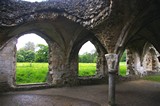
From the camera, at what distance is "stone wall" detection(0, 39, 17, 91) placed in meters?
9.80

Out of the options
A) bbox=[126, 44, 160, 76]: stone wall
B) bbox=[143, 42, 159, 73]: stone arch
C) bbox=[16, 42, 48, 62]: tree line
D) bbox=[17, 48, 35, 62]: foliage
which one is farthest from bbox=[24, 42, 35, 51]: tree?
bbox=[126, 44, 160, 76]: stone wall

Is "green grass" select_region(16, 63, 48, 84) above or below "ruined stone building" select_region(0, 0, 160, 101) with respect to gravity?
below

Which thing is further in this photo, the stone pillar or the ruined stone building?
the stone pillar

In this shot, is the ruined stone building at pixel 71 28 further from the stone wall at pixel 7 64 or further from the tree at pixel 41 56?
the tree at pixel 41 56

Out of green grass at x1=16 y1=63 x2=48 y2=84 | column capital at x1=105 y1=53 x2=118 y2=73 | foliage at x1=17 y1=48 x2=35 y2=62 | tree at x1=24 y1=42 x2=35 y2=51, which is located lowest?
green grass at x1=16 y1=63 x2=48 y2=84

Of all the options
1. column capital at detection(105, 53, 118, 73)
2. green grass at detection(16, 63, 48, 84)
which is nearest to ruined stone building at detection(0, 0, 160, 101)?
column capital at detection(105, 53, 118, 73)

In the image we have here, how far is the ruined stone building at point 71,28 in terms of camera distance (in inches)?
281

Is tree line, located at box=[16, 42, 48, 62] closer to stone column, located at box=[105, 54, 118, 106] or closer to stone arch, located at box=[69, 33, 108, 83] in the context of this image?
stone arch, located at box=[69, 33, 108, 83]

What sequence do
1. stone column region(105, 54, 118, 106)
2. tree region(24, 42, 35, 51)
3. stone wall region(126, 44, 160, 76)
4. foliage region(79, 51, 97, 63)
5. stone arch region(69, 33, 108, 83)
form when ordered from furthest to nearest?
1. tree region(24, 42, 35, 51)
2. foliage region(79, 51, 97, 63)
3. stone wall region(126, 44, 160, 76)
4. stone arch region(69, 33, 108, 83)
5. stone column region(105, 54, 118, 106)

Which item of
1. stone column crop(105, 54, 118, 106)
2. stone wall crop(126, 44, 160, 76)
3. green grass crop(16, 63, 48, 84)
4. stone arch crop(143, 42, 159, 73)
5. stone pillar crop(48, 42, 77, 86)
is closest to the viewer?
stone column crop(105, 54, 118, 106)

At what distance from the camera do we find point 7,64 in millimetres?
9961

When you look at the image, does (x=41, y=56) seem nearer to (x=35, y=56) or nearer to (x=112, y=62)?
(x=35, y=56)

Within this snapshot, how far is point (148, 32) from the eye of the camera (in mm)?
10141

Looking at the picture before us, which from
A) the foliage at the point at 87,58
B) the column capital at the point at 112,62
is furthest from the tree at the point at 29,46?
the column capital at the point at 112,62
